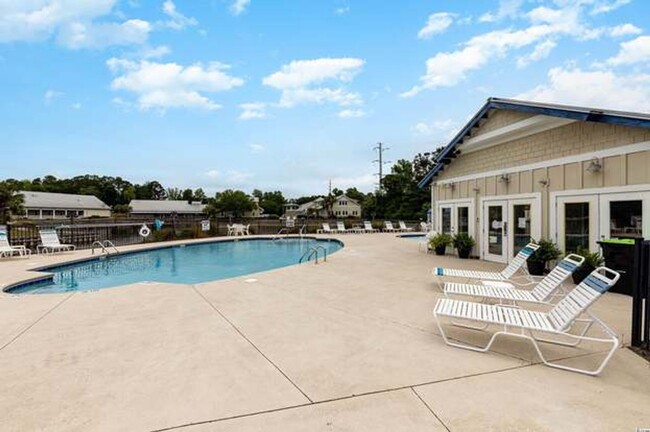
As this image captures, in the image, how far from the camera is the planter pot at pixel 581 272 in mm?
6824

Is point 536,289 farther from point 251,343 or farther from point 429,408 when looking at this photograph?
point 251,343

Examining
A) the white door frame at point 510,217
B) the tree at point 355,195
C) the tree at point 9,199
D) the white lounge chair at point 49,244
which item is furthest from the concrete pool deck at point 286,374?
the tree at point 355,195

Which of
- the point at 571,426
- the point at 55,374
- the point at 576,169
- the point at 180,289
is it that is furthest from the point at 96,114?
the point at 571,426

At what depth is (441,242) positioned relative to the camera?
1233 centimetres

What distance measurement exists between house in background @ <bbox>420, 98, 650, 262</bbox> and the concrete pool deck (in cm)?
247

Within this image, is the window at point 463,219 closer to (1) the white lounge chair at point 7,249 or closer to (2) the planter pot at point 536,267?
(2) the planter pot at point 536,267

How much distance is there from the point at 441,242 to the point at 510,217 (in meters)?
2.88

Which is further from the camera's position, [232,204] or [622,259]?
[232,204]

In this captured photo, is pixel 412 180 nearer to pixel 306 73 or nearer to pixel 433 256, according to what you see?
pixel 306 73

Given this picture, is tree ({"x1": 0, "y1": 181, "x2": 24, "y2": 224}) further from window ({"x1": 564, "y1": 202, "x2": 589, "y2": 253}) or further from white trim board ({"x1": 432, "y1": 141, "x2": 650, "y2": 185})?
window ({"x1": 564, "y1": 202, "x2": 589, "y2": 253})

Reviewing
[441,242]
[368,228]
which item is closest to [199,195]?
[368,228]

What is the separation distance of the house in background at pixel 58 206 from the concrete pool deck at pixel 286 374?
163 ft

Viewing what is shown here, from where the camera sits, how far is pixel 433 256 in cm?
1197

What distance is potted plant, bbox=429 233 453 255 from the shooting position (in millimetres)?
12297
